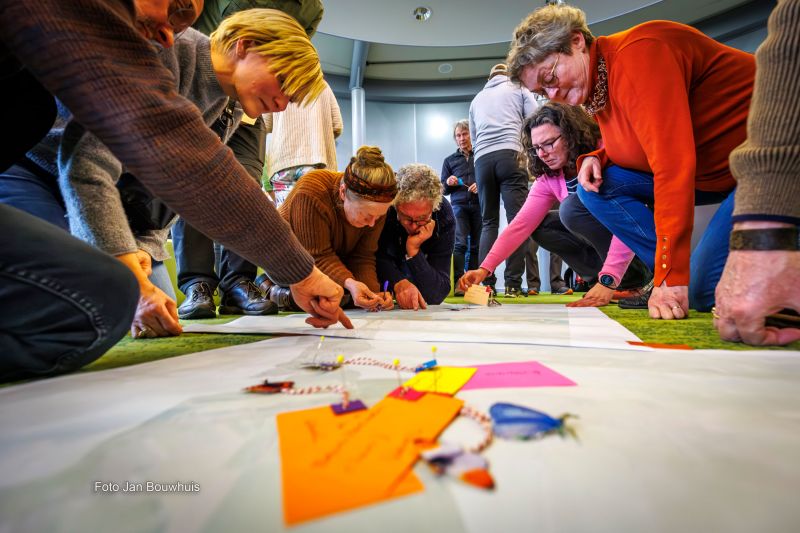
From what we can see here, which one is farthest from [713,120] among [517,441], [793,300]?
[517,441]

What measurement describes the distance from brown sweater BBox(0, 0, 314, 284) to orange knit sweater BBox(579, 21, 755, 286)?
37.3 inches

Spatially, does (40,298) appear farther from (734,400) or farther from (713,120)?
(713,120)

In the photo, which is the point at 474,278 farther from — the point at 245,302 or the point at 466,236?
the point at 466,236

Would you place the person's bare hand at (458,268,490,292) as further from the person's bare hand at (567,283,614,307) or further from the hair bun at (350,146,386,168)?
the hair bun at (350,146,386,168)

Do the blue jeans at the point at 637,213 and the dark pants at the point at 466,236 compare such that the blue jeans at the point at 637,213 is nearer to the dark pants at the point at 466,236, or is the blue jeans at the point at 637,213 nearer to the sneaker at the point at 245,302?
the sneaker at the point at 245,302

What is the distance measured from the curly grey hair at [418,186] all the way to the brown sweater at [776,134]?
1097 millimetres

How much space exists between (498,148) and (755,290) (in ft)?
6.72

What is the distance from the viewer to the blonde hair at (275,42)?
865mm

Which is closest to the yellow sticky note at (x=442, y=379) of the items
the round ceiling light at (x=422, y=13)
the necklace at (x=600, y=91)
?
the necklace at (x=600, y=91)

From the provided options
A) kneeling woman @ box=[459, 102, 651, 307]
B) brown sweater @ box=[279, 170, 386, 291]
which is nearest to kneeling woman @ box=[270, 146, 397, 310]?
brown sweater @ box=[279, 170, 386, 291]

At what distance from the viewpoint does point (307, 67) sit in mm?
913

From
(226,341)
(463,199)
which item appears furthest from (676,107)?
(463,199)

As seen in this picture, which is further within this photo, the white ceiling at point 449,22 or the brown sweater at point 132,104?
the white ceiling at point 449,22

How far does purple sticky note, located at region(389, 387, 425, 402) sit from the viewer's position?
38 centimetres
